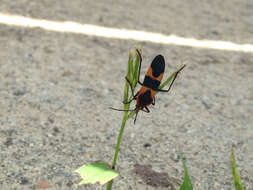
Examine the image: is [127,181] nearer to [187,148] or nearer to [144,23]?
[187,148]

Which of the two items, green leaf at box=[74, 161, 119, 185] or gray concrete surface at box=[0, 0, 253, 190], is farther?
gray concrete surface at box=[0, 0, 253, 190]

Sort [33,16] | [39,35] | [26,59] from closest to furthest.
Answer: [26,59] < [39,35] < [33,16]

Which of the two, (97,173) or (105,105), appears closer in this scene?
(97,173)

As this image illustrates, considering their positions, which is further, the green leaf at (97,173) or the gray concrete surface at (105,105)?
the gray concrete surface at (105,105)

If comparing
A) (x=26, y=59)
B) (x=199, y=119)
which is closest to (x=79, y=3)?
(x=26, y=59)
